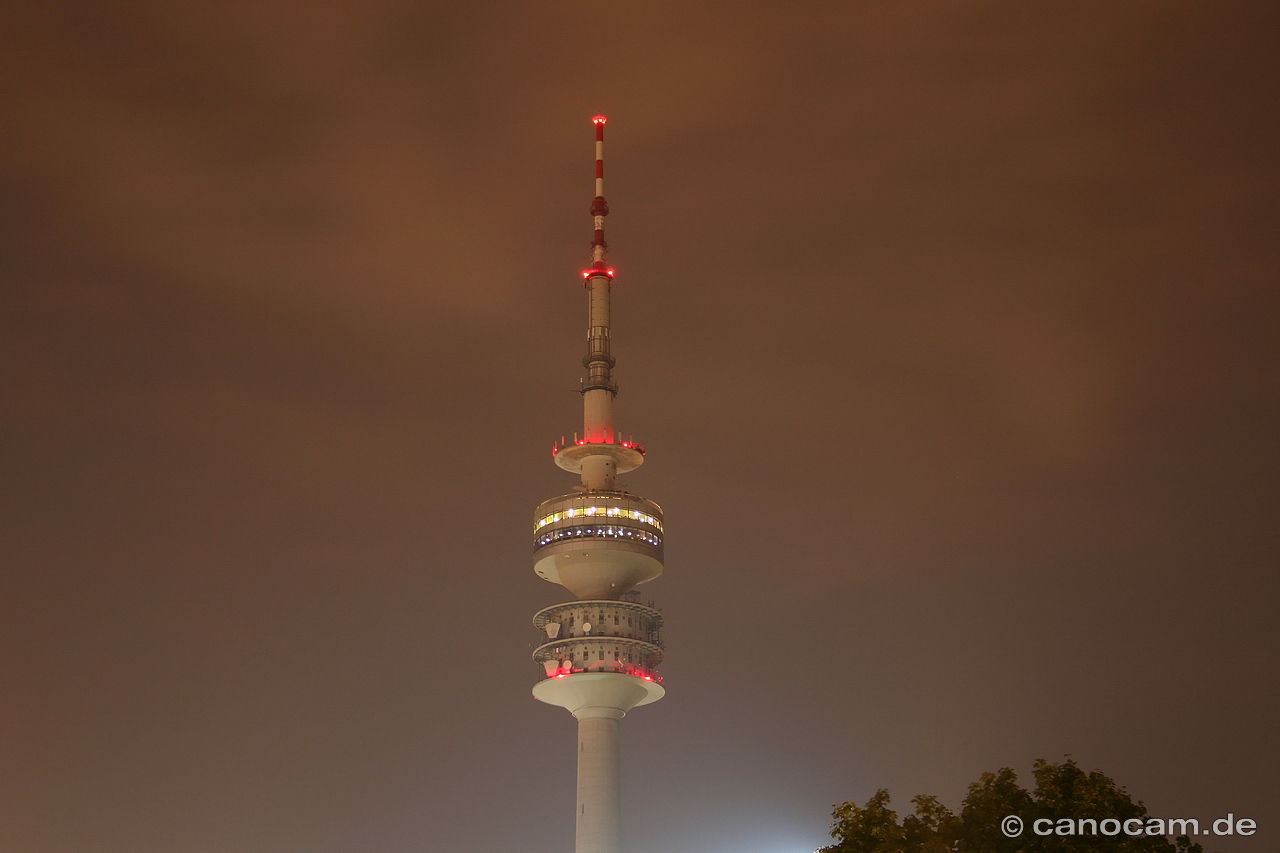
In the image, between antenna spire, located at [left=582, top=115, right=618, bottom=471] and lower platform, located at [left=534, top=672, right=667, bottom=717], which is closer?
lower platform, located at [left=534, top=672, right=667, bottom=717]

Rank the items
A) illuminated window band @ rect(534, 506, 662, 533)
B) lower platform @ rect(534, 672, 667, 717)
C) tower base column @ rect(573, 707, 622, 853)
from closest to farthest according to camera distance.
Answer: tower base column @ rect(573, 707, 622, 853), lower platform @ rect(534, 672, 667, 717), illuminated window band @ rect(534, 506, 662, 533)

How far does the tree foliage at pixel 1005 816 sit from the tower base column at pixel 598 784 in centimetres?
5921

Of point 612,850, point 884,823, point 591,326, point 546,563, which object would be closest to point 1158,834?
point 884,823

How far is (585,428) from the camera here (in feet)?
532

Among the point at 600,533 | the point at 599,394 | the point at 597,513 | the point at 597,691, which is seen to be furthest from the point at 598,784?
the point at 599,394

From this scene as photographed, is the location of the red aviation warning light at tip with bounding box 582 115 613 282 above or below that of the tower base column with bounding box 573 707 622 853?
above

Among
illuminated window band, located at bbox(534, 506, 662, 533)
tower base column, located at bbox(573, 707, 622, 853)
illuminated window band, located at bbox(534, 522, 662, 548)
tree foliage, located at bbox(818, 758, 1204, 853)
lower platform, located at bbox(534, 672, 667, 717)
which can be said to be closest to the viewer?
tree foliage, located at bbox(818, 758, 1204, 853)

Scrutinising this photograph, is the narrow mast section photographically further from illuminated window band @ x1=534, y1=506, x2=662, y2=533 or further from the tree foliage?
the tree foliage

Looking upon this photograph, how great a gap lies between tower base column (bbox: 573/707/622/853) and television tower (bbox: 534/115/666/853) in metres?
0.09

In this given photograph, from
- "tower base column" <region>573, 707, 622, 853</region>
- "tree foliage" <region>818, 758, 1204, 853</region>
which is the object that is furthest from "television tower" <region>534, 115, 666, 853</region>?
"tree foliage" <region>818, 758, 1204, 853</region>

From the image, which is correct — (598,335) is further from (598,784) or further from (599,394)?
(598,784)

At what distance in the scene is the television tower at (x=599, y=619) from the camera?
14575 cm

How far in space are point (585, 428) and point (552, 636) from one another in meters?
23.5

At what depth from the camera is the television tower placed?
145750mm
